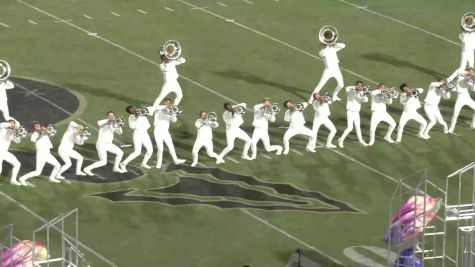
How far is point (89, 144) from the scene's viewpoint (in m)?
41.0

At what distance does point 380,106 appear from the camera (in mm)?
41031

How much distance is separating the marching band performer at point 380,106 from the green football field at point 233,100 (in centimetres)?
44

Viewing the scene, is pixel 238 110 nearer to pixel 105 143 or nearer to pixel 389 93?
pixel 105 143

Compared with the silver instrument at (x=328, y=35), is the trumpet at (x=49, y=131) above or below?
A: below

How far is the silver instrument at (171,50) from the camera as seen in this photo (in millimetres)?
42000

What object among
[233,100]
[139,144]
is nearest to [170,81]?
[233,100]

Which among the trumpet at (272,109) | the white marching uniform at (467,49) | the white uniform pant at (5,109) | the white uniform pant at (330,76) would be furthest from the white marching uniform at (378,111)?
the white uniform pant at (5,109)

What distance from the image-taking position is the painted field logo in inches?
1487

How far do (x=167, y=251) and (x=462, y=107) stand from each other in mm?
10695

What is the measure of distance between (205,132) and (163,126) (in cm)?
86

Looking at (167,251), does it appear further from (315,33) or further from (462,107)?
(315,33)

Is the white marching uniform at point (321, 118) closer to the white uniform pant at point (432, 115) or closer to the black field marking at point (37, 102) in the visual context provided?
the white uniform pant at point (432, 115)

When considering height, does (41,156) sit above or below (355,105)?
below

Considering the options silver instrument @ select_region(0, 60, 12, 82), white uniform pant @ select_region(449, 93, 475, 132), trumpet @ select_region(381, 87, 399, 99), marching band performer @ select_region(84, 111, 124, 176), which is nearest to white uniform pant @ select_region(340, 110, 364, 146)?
trumpet @ select_region(381, 87, 399, 99)
